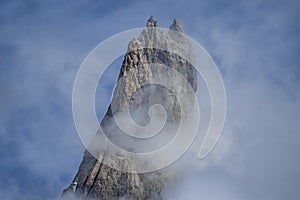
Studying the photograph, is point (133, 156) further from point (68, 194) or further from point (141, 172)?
point (68, 194)

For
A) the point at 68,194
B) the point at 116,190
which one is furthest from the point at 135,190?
the point at 68,194

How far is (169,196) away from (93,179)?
2257 centimetres

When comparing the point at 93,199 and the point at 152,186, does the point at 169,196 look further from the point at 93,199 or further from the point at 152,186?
the point at 93,199

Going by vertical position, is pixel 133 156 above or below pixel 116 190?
above

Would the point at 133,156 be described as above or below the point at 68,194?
above

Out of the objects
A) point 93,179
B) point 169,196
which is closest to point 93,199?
point 93,179

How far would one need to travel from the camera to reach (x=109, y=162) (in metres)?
198

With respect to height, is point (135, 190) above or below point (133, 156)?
below

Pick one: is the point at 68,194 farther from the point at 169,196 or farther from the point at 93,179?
the point at 169,196

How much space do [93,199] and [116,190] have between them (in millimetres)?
7709

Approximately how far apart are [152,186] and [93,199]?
670 inches

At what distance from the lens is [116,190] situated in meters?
190

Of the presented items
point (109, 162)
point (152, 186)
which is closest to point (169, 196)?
point (152, 186)

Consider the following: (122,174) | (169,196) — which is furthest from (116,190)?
(169,196)
